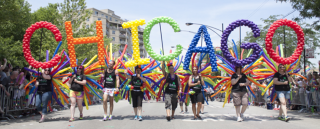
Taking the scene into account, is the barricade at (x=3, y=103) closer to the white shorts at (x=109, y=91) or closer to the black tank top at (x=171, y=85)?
the white shorts at (x=109, y=91)

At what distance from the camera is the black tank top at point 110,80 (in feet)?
26.2

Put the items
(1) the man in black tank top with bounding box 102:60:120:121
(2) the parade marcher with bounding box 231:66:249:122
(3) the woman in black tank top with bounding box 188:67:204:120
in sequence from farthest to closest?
(3) the woman in black tank top with bounding box 188:67:204:120
(1) the man in black tank top with bounding box 102:60:120:121
(2) the parade marcher with bounding box 231:66:249:122

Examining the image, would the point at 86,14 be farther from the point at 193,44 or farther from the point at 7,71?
the point at 193,44

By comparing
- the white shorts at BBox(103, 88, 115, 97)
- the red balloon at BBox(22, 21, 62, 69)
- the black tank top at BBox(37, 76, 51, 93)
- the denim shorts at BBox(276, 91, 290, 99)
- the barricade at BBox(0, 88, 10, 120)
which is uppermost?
the red balloon at BBox(22, 21, 62, 69)

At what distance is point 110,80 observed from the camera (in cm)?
798

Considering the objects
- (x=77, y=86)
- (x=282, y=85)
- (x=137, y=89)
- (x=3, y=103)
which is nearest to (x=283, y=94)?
(x=282, y=85)

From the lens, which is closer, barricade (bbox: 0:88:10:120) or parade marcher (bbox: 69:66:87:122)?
parade marcher (bbox: 69:66:87:122)

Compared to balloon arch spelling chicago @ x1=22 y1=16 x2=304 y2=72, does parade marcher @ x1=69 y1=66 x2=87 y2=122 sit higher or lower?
lower

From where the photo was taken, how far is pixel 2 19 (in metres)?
9.31

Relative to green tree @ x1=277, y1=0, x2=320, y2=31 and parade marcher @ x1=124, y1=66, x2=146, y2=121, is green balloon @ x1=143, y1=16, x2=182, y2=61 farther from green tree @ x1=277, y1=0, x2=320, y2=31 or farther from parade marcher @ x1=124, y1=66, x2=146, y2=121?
green tree @ x1=277, y1=0, x2=320, y2=31

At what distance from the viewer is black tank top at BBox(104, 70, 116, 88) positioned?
314 inches

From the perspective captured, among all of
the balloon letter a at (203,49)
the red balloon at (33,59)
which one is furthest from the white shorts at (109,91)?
the balloon letter a at (203,49)

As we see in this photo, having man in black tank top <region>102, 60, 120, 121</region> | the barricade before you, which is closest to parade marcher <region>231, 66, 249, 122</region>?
man in black tank top <region>102, 60, 120, 121</region>

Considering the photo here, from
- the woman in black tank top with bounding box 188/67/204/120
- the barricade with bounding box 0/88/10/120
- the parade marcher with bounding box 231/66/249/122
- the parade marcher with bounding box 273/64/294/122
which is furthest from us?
the barricade with bounding box 0/88/10/120
